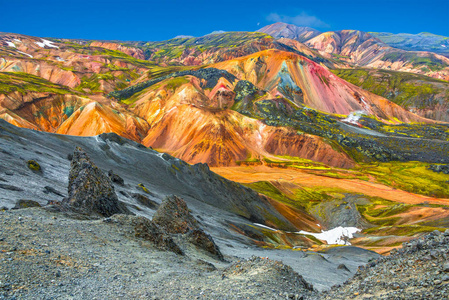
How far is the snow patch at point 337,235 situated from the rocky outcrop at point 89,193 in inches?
2360

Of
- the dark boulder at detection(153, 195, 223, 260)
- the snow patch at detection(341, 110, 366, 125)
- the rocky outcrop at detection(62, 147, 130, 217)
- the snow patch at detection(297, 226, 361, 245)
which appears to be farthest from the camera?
the snow patch at detection(341, 110, 366, 125)

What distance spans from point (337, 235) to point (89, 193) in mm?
68109

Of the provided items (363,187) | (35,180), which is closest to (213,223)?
(35,180)

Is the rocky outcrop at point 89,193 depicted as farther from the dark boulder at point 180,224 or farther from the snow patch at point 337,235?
the snow patch at point 337,235

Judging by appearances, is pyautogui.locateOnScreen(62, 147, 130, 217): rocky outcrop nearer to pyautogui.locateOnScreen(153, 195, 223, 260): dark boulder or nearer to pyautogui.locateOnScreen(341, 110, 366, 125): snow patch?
pyautogui.locateOnScreen(153, 195, 223, 260): dark boulder

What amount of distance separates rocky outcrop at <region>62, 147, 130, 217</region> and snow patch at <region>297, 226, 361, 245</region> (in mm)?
59943

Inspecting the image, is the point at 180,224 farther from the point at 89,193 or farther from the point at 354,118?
the point at 354,118

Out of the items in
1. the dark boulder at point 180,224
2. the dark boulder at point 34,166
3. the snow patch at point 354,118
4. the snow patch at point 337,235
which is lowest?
the snow patch at point 337,235

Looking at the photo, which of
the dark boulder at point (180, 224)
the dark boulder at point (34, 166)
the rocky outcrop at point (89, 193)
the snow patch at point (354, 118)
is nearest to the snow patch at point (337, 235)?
the dark boulder at point (180, 224)

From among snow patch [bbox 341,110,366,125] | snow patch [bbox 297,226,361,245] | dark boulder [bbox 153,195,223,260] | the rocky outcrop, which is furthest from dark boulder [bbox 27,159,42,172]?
snow patch [bbox 341,110,366,125]

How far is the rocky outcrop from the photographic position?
24.4 metres

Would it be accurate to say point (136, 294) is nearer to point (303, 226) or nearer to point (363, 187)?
point (303, 226)

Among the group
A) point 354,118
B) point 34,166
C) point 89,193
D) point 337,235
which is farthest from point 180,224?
point 354,118

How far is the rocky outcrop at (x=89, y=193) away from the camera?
2436 centimetres
